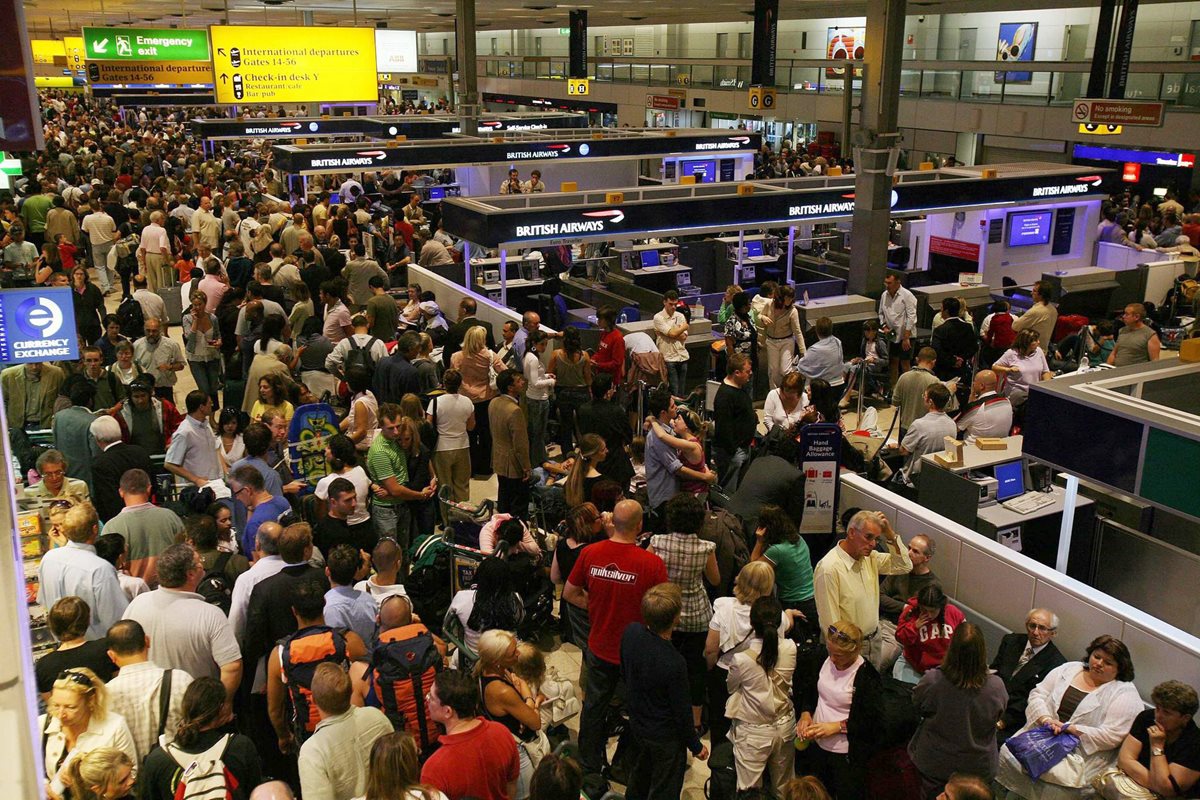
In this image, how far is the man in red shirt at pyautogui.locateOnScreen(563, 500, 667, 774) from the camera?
4578 mm

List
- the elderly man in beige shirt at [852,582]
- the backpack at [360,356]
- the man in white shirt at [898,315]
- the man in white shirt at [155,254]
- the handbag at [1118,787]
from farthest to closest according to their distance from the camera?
1. the man in white shirt at [155,254]
2. the man in white shirt at [898,315]
3. the backpack at [360,356]
4. the elderly man in beige shirt at [852,582]
5. the handbag at [1118,787]

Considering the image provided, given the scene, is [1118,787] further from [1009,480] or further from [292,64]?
[292,64]

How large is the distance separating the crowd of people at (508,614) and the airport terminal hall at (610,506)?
0.02 metres

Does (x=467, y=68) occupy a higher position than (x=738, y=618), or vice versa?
(x=467, y=68)

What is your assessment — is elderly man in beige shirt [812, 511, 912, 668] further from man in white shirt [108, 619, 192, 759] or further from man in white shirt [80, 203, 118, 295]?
man in white shirt [80, 203, 118, 295]

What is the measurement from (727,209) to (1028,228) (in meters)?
4.85

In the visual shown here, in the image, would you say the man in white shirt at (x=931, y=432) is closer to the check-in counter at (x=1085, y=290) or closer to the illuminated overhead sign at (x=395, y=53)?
the check-in counter at (x=1085, y=290)

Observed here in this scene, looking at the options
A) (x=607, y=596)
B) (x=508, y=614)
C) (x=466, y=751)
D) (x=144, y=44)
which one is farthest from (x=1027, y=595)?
(x=144, y=44)

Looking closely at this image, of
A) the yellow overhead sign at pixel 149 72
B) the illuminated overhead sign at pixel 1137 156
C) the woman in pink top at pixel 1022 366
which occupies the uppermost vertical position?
the yellow overhead sign at pixel 149 72

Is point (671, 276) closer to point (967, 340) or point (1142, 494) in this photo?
point (967, 340)

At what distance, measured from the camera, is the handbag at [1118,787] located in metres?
4.00

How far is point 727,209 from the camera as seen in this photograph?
12242mm

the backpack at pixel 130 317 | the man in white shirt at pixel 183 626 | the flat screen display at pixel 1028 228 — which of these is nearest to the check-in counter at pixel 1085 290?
the flat screen display at pixel 1028 228

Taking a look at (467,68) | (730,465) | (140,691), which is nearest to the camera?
(140,691)
